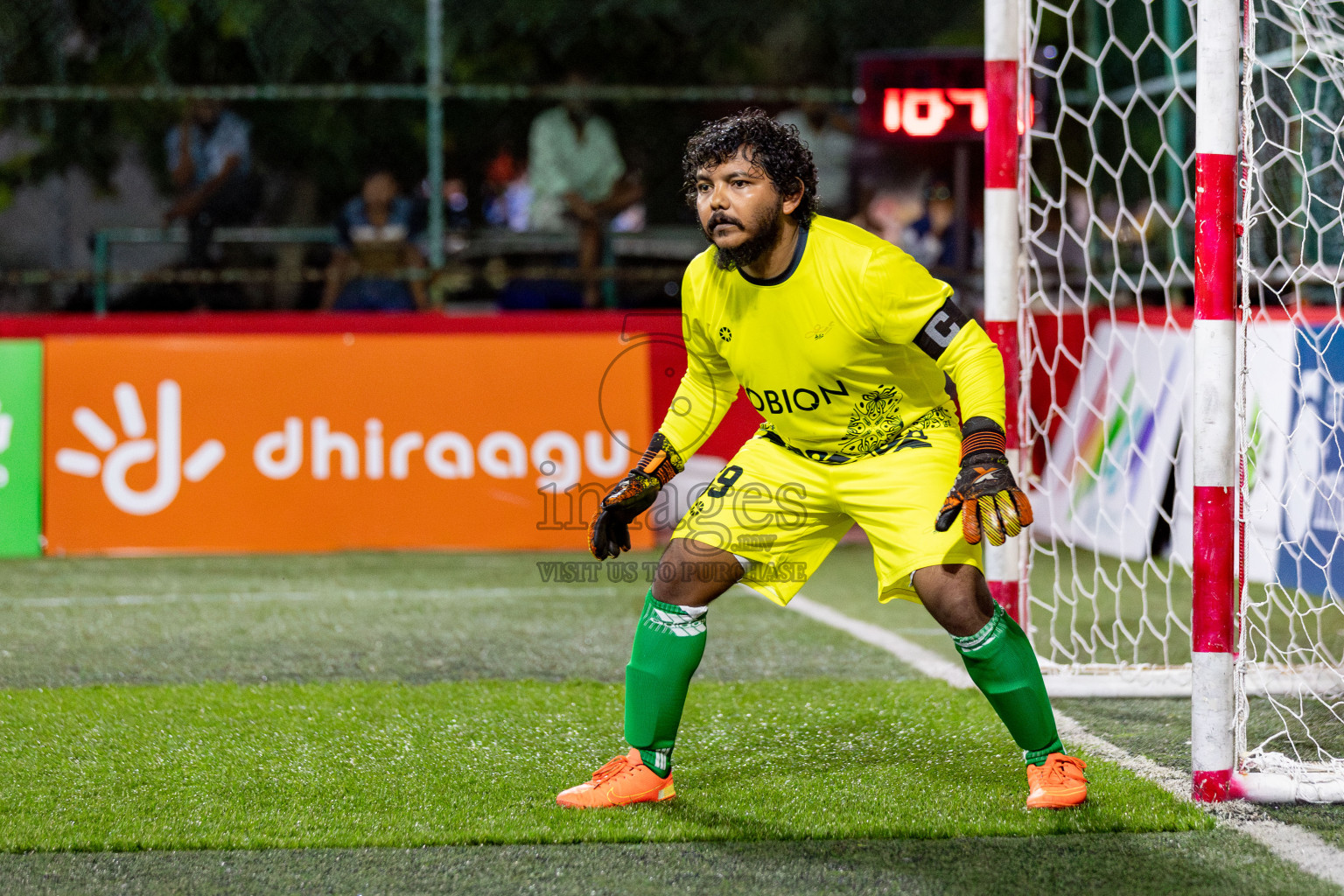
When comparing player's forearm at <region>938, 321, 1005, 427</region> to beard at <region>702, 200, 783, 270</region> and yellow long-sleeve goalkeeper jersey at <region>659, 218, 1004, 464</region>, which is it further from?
beard at <region>702, 200, 783, 270</region>

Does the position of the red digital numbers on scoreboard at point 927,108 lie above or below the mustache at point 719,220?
above

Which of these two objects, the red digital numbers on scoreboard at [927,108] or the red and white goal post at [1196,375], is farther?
the red digital numbers on scoreboard at [927,108]

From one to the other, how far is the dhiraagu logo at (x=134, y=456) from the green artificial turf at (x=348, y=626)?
365mm

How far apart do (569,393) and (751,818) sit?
502 centimetres

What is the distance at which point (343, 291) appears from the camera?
9.77m

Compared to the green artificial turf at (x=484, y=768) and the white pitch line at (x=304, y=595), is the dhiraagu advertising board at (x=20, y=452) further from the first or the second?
the green artificial turf at (x=484, y=768)

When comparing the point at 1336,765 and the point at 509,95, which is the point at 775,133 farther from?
the point at 509,95

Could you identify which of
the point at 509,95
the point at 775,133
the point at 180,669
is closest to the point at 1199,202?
the point at 775,133

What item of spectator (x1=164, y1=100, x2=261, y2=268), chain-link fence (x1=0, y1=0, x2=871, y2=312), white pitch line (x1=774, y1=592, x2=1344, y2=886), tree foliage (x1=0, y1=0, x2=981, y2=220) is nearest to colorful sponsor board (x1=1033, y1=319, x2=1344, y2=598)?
white pitch line (x1=774, y1=592, x2=1344, y2=886)

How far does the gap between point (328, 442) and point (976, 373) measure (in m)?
5.41

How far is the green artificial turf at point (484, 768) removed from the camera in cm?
337

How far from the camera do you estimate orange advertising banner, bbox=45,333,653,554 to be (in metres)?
8.01

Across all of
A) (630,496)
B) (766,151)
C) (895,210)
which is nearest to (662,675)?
(630,496)

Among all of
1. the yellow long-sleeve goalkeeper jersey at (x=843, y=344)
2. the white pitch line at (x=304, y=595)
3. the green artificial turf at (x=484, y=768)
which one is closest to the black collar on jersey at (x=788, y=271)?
the yellow long-sleeve goalkeeper jersey at (x=843, y=344)
